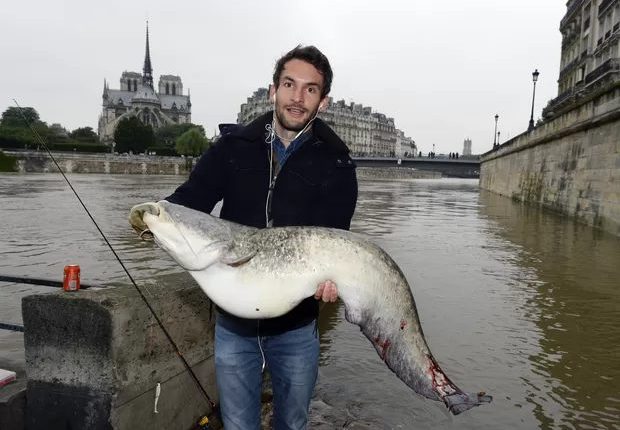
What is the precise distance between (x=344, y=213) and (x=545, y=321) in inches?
214

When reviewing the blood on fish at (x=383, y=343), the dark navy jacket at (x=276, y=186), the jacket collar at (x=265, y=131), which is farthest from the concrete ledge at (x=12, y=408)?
the blood on fish at (x=383, y=343)

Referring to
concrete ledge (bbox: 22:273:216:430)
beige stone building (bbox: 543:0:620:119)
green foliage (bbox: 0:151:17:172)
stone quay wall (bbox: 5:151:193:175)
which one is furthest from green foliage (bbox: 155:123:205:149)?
concrete ledge (bbox: 22:273:216:430)

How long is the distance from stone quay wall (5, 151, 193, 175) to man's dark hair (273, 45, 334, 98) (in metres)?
75.4

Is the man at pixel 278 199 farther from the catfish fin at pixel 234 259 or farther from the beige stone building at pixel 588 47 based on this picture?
the beige stone building at pixel 588 47

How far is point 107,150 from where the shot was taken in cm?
9556

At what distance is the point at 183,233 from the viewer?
2062mm

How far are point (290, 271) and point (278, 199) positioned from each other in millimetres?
478

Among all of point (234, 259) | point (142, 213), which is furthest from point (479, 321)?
point (142, 213)

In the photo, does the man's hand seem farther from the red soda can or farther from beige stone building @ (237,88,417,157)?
beige stone building @ (237,88,417,157)

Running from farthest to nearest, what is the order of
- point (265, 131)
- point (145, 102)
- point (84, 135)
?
point (145, 102), point (84, 135), point (265, 131)

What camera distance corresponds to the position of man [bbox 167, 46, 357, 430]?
246 cm

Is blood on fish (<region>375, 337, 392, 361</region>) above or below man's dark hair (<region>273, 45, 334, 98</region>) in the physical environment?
below

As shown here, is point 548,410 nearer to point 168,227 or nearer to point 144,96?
point 168,227

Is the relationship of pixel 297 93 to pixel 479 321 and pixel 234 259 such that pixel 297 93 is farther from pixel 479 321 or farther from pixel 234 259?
pixel 479 321
